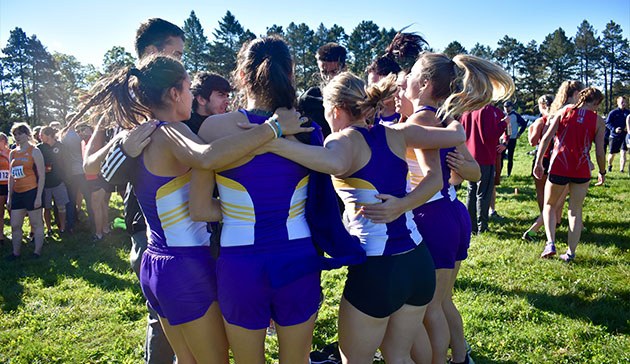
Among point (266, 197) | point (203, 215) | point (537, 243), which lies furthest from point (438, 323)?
point (537, 243)

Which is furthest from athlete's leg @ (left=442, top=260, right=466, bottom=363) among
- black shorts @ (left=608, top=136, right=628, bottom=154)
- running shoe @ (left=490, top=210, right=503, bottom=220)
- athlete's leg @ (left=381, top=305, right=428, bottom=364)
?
black shorts @ (left=608, top=136, right=628, bottom=154)

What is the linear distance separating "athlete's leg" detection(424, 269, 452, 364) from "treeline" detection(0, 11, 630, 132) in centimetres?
4954

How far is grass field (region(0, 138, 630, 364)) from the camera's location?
339 cm

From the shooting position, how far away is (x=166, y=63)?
193 centimetres

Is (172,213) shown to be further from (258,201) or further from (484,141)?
(484,141)

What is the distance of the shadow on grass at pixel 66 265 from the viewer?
525 cm

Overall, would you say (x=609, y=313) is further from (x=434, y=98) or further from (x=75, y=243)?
(x=75, y=243)

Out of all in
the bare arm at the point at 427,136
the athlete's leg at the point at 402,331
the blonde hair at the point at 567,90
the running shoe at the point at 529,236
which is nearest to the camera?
the athlete's leg at the point at 402,331

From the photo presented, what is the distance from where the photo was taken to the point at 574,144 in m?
5.14

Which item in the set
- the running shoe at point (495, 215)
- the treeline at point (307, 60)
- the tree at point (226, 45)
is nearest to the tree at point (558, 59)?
the treeline at point (307, 60)

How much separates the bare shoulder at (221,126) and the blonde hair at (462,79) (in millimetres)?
1333

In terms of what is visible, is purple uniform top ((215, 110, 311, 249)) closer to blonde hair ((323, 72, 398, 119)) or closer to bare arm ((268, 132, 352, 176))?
bare arm ((268, 132, 352, 176))

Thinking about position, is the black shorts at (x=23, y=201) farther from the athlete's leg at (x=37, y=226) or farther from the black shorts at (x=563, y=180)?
the black shorts at (x=563, y=180)

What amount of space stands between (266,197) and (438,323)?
1.57 m
